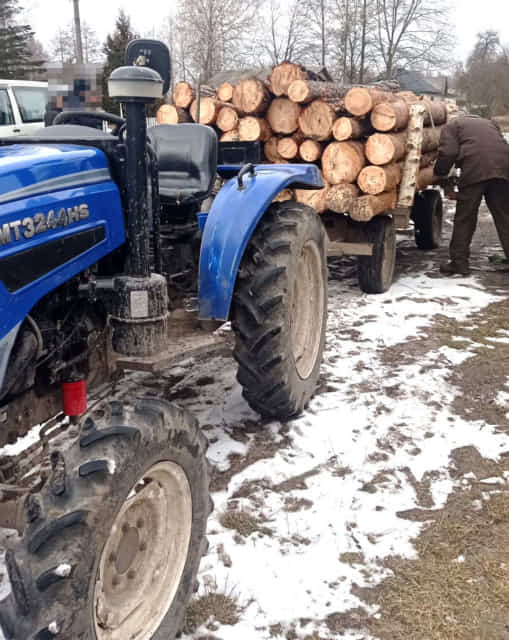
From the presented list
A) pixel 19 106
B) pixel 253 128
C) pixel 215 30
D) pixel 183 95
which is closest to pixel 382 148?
pixel 253 128

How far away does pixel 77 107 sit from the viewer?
2629 mm

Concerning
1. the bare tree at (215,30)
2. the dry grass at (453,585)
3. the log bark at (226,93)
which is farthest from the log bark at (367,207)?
the bare tree at (215,30)

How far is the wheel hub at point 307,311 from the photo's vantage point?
371 cm

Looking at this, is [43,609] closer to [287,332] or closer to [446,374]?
[287,332]

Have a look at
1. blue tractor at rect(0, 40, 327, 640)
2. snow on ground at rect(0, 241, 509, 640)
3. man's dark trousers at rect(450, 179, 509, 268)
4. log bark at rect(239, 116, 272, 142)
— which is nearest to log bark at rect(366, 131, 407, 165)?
log bark at rect(239, 116, 272, 142)

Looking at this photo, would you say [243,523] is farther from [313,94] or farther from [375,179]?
[313,94]

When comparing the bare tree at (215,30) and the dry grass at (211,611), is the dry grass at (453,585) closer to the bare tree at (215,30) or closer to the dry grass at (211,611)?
the dry grass at (211,611)

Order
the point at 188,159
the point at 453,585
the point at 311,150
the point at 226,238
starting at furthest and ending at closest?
1. the point at 311,150
2. the point at 188,159
3. the point at 226,238
4. the point at 453,585

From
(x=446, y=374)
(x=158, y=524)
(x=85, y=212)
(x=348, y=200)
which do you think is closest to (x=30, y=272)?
(x=85, y=212)

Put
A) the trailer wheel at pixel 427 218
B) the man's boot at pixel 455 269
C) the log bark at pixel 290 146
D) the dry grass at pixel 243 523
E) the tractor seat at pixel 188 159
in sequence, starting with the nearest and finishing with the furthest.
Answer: the dry grass at pixel 243 523 → the tractor seat at pixel 188 159 → the log bark at pixel 290 146 → the man's boot at pixel 455 269 → the trailer wheel at pixel 427 218

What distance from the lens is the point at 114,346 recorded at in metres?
2.49

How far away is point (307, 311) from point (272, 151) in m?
3.18

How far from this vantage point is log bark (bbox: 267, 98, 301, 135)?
247 inches

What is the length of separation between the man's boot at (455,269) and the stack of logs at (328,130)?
125cm
